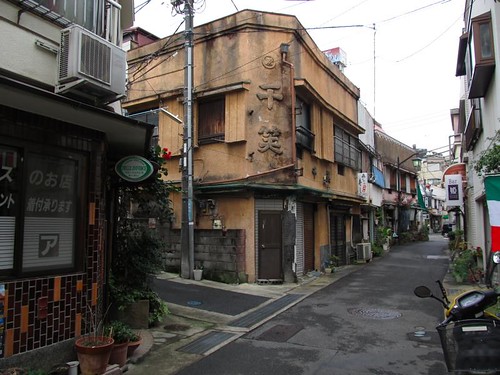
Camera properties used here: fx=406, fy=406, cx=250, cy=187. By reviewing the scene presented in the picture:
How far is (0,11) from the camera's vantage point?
4945 mm

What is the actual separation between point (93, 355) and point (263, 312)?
204 inches

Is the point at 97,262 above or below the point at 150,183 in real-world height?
below

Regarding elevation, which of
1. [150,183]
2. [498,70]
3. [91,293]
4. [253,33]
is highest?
[253,33]

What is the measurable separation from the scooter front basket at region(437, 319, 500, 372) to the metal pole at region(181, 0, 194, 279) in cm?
972

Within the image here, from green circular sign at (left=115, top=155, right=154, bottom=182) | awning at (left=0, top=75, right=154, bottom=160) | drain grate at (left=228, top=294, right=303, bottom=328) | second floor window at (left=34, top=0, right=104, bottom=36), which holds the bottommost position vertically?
drain grate at (left=228, top=294, right=303, bottom=328)

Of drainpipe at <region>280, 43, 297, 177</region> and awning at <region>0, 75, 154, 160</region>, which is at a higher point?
drainpipe at <region>280, 43, 297, 177</region>

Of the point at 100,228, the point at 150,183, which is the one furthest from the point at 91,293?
the point at 150,183

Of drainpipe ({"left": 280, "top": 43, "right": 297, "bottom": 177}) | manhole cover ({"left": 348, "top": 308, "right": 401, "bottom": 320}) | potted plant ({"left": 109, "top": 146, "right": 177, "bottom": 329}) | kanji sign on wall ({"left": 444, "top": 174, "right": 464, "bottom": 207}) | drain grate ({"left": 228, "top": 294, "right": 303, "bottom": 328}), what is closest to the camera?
potted plant ({"left": 109, "top": 146, "right": 177, "bottom": 329})

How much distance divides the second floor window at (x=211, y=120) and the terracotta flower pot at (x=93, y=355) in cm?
943

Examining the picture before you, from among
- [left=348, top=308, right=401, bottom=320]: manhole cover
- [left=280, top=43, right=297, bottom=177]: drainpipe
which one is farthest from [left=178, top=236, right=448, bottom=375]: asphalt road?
[left=280, top=43, right=297, bottom=177]: drainpipe

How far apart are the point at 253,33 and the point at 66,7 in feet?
29.3

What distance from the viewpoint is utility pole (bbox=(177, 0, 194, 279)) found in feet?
43.1

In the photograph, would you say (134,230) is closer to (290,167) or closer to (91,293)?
(91,293)

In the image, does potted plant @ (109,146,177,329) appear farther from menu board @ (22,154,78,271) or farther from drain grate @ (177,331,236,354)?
menu board @ (22,154,78,271)
